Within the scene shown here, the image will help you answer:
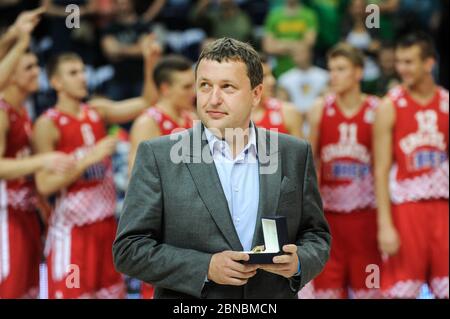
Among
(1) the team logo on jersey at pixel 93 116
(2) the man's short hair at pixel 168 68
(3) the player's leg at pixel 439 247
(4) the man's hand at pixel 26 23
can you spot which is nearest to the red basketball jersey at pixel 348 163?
(3) the player's leg at pixel 439 247

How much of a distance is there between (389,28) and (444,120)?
8.20ft

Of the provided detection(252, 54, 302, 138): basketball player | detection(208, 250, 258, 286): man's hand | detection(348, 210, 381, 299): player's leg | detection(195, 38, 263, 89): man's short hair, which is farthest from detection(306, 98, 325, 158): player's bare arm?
detection(208, 250, 258, 286): man's hand

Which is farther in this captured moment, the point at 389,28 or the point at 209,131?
the point at 389,28

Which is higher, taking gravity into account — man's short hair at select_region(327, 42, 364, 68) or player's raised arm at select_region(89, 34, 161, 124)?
man's short hair at select_region(327, 42, 364, 68)

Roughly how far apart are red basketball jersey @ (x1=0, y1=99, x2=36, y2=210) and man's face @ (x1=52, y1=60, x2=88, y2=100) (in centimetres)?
44

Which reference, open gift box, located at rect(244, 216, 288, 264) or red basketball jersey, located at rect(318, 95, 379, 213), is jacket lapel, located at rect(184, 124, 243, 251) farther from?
red basketball jersey, located at rect(318, 95, 379, 213)

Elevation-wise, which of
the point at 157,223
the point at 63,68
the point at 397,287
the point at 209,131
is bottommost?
the point at 397,287

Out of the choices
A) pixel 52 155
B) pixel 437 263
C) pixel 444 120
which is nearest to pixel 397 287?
pixel 437 263

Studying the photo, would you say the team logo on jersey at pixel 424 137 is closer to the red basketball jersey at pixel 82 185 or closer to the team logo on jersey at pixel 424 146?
the team logo on jersey at pixel 424 146

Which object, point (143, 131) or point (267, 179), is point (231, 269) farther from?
point (143, 131)

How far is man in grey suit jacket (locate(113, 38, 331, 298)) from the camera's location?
8.93ft

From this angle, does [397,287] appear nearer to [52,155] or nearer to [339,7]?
[52,155]

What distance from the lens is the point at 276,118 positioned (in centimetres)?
612
